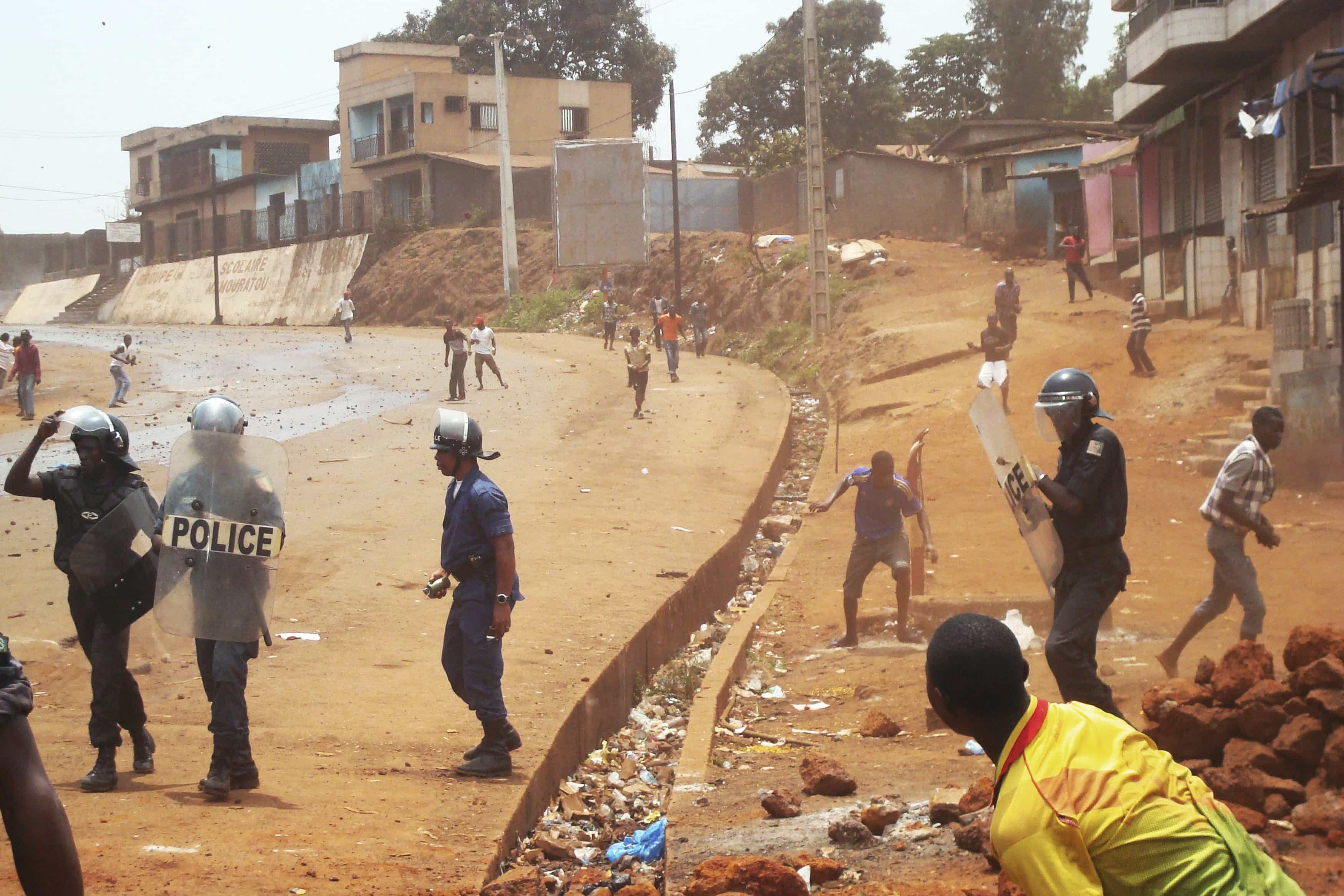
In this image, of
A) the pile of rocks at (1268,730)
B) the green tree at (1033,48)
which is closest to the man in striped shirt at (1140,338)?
the pile of rocks at (1268,730)

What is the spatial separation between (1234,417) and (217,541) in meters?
14.1

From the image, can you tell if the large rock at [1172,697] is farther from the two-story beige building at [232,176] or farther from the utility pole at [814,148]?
the two-story beige building at [232,176]

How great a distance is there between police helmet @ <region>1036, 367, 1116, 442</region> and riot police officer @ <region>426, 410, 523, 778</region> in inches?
90.3

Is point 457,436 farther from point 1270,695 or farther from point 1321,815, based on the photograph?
point 1321,815

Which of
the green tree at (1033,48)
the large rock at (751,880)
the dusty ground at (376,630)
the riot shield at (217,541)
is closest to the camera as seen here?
the large rock at (751,880)

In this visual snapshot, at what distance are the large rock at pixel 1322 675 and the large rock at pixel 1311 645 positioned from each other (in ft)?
0.49

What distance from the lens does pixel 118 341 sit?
3569 centimetres

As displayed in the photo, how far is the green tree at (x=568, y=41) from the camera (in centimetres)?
5778

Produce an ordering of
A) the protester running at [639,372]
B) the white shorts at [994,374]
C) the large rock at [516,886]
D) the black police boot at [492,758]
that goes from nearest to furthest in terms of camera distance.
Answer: the large rock at [516,886] → the black police boot at [492,758] → the white shorts at [994,374] → the protester running at [639,372]

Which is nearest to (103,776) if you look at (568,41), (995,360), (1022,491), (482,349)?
(1022,491)

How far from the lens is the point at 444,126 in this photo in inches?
2034

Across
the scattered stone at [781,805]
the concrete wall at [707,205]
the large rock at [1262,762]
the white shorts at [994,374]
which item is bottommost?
the scattered stone at [781,805]

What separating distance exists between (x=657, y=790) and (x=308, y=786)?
2.03 m

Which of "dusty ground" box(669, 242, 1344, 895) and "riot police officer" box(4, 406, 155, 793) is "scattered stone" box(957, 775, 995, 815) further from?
"riot police officer" box(4, 406, 155, 793)
